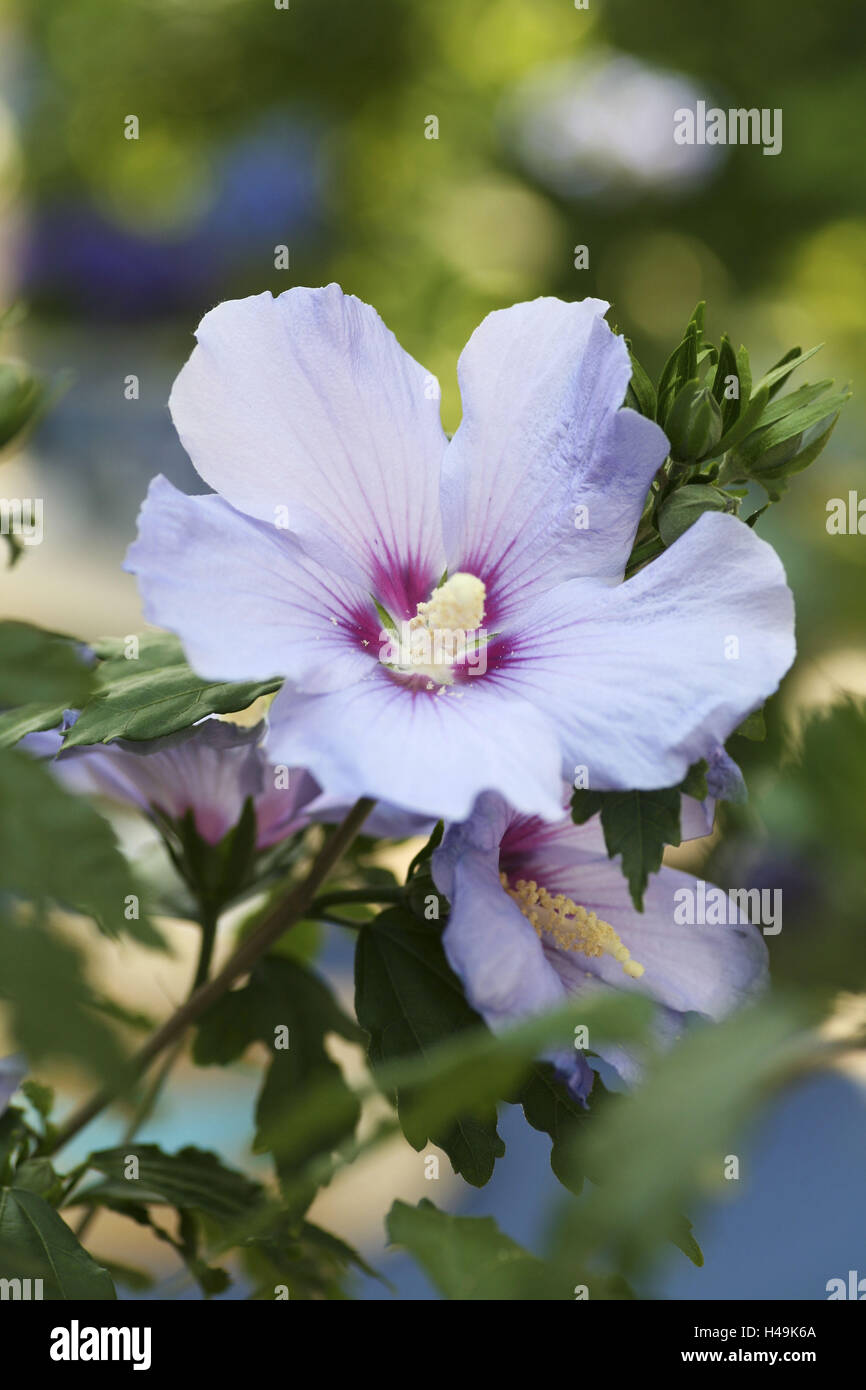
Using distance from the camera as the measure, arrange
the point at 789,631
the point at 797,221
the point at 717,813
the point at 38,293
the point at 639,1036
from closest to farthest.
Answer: the point at 639,1036
the point at 789,631
the point at 717,813
the point at 797,221
the point at 38,293

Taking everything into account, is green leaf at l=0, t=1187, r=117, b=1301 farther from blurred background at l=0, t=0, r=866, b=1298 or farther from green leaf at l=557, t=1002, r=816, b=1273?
blurred background at l=0, t=0, r=866, b=1298

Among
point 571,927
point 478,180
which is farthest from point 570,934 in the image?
point 478,180

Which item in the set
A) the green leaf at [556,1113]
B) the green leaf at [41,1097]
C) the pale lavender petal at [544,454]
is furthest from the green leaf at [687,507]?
the green leaf at [41,1097]

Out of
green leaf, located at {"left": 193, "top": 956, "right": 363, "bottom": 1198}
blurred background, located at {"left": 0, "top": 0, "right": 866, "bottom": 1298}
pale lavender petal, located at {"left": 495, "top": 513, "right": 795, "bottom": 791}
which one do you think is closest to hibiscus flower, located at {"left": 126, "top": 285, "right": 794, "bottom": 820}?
pale lavender petal, located at {"left": 495, "top": 513, "right": 795, "bottom": 791}

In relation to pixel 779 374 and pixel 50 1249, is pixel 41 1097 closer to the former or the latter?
pixel 50 1249

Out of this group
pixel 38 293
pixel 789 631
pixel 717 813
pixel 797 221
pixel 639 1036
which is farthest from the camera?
pixel 38 293

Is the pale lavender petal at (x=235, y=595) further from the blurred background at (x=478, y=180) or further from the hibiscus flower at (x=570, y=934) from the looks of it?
the blurred background at (x=478, y=180)
